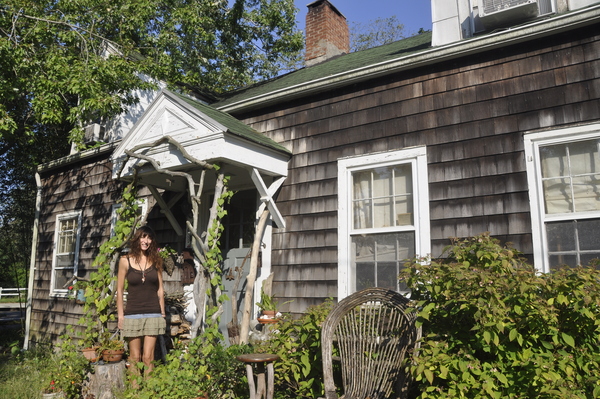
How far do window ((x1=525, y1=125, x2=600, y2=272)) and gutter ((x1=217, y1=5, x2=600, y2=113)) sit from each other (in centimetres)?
108

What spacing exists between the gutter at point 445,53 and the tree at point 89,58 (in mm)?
3850

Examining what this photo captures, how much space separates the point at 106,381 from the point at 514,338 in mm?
4068

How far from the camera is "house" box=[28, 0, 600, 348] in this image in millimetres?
4688

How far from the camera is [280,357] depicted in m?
4.39

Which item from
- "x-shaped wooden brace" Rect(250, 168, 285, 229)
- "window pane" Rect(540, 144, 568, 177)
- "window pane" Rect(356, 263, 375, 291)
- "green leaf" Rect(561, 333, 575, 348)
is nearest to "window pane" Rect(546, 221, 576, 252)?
"window pane" Rect(540, 144, 568, 177)

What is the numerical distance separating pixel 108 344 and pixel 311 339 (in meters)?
2.78

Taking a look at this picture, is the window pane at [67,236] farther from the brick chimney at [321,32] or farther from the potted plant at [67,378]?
the brick chimney at [321,32]

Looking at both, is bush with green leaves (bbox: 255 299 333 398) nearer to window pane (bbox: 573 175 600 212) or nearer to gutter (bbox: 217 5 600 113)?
window pane (bbox: 573 175 600 212)

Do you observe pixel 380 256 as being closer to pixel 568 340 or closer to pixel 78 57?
pixel 568 340

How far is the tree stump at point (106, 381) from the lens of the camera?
4961 millimetres

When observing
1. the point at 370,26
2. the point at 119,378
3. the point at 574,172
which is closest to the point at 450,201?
the point at 574,172

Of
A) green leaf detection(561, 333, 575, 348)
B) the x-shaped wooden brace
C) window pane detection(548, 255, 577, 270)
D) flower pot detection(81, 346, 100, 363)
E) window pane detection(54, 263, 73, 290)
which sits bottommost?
flower pot detection(81, 346, 100, 363)

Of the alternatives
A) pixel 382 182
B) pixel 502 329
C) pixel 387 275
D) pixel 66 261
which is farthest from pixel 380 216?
pixel 66 261

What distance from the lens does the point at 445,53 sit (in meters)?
5.41
